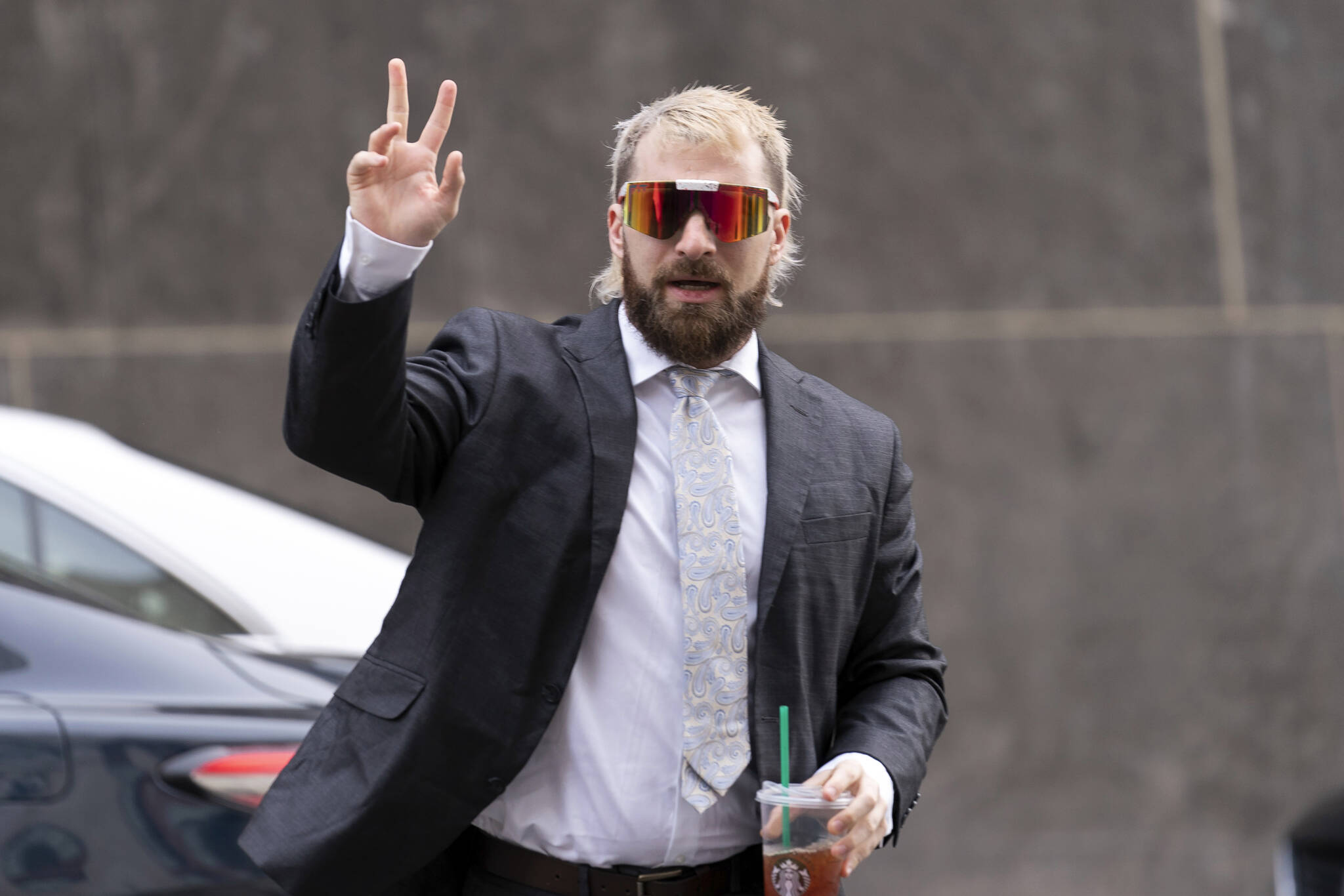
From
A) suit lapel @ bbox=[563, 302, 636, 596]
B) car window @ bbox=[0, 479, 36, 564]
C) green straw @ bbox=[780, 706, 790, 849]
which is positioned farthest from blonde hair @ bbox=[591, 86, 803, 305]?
car window @ bbox=[0, 479, 36, 564]

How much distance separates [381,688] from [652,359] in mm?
629

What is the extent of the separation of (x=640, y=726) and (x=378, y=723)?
0.36 meters

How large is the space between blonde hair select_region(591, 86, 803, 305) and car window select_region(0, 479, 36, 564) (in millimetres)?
1447

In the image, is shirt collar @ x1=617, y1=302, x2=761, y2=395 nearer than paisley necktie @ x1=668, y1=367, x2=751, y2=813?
No

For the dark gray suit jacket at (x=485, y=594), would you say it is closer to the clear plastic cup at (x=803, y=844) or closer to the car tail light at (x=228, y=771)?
the clear plastic cup at (x=803, y=844)

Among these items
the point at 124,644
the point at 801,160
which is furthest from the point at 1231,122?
the point at 124,644

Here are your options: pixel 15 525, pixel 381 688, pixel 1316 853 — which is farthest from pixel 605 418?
pixel 1316 853

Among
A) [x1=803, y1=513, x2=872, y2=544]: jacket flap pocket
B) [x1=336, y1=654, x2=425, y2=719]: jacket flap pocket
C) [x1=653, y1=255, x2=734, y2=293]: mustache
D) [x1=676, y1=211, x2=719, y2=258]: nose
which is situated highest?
[x1=676, y1=211, x2=719, y2=258]: nose

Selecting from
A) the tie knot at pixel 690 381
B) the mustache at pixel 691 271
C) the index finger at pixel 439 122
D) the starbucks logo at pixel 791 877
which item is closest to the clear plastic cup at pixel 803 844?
→ the starbucks logo at pixel 791 877

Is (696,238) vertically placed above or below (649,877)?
above

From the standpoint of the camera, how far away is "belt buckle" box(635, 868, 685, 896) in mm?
2029

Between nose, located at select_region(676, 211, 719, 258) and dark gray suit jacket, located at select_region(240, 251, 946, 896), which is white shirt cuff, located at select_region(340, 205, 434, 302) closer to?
dark gray suit jacket, located at select_region(240, 251, 946, 896)

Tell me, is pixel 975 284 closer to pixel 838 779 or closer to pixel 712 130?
pixel 712 130

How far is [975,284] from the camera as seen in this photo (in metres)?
6.71
